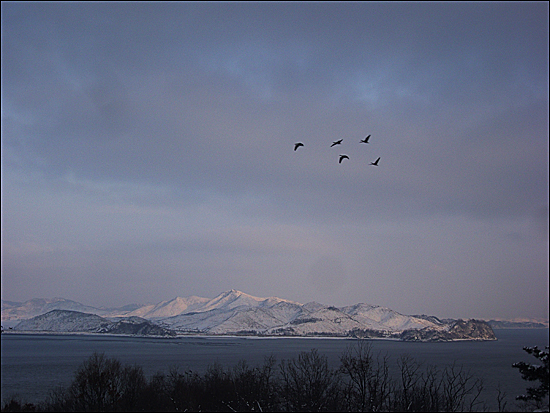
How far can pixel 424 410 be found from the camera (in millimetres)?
25094

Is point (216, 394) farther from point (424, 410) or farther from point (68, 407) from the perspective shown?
point (424, 410)

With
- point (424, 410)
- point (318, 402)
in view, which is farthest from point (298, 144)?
point (424, 410)

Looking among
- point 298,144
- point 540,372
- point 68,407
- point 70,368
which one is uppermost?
point 298,144

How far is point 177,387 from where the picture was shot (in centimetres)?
3055

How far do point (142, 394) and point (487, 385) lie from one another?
160ft

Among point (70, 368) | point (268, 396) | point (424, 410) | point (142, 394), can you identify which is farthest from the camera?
point (70, 368)

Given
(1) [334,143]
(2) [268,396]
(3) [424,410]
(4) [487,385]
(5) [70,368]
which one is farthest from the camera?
(5) [70,368]

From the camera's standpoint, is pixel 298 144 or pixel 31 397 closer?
pixel 298 144

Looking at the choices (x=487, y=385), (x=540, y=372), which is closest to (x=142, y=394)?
(x=540, y=372)

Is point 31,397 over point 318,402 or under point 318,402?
under

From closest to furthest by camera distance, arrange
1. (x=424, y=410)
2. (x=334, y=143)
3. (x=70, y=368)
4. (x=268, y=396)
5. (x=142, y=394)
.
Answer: (x=334, y=143)
(x=424, y=410)
(x=268, y=396)
(x=142, y=394)
(x=70, y=368)

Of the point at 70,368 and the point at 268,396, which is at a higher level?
the point at 268,396

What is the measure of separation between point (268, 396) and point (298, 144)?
705 inches

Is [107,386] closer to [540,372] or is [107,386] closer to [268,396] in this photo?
[268,396]
